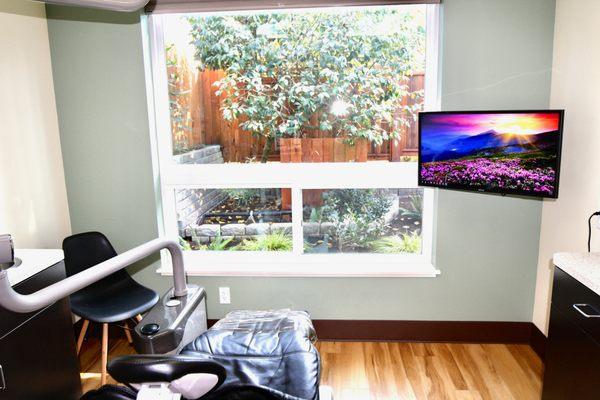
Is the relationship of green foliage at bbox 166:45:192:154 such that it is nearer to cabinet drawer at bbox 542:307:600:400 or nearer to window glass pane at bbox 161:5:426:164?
window glass pane at bbox 161:5:426:164

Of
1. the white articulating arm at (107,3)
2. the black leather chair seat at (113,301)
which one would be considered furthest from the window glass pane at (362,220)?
the white articulating arm at (107,3)

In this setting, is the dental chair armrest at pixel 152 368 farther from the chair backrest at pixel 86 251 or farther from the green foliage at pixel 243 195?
the green foliage at pixel 243 195

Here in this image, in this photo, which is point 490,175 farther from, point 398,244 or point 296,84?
point 296,84

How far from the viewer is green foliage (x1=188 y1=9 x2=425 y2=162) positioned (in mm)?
2787

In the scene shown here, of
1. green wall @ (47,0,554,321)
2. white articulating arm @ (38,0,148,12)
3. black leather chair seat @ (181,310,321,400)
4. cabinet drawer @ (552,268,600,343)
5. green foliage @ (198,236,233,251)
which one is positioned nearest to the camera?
black leather chair seat @ (181,310,321,400)

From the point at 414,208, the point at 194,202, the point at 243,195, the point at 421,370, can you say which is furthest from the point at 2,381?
the point at 414,208

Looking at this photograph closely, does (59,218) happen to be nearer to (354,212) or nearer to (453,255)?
(354,212)

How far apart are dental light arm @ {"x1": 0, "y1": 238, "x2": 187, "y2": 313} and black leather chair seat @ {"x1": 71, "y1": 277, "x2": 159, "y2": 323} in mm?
663

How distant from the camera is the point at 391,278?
2.93 metres

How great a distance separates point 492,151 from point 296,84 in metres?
1.24

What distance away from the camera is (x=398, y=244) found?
3.06 m

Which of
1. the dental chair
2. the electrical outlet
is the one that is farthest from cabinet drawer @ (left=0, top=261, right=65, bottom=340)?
the electrical outlet

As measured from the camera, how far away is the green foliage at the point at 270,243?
310cm

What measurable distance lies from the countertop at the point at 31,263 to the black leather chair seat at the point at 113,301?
468mm
